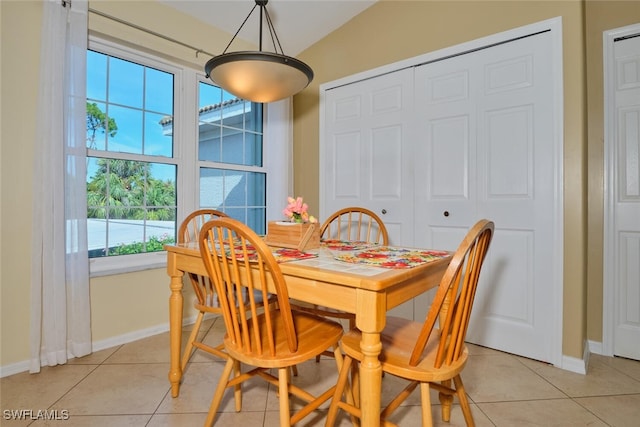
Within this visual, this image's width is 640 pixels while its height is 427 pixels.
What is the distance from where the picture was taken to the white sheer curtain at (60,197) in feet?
6.45

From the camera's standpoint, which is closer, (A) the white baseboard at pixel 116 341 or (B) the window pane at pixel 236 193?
(A) the white baseboard at pixel 116 341

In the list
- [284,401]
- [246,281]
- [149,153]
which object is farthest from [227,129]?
[284,401]

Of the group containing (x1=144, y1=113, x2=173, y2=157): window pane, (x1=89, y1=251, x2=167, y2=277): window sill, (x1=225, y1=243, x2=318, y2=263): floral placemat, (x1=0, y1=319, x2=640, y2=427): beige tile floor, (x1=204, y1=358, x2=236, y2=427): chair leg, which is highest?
(x1=144, y1=113, x2=173, y2=157): window pane

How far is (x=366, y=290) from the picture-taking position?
1.05 meters

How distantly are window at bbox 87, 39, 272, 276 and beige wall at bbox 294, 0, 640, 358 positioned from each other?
1.21m

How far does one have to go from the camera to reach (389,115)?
109 inches

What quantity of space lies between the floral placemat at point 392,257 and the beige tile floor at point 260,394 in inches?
30.3

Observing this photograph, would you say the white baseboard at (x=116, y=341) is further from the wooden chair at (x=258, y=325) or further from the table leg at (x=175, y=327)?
the wooden chair at (x=258, y=325)

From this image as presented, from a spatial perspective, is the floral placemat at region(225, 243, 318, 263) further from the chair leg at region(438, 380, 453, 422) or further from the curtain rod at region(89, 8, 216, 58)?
the curtain rod at region(89, 8, 216, 58)

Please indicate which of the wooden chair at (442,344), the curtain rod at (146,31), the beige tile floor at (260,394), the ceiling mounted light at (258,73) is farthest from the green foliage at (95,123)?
the wooden chair at (442,344)

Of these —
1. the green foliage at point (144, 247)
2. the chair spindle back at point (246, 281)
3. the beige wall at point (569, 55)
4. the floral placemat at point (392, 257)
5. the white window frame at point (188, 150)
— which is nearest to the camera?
the chair spindle back at point (246, 281)

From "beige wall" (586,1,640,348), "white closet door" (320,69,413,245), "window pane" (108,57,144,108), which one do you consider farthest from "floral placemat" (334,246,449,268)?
"window pane" (108,57,144,108)

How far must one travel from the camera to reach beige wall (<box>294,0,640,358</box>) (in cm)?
201

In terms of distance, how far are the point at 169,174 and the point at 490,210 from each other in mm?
2435
